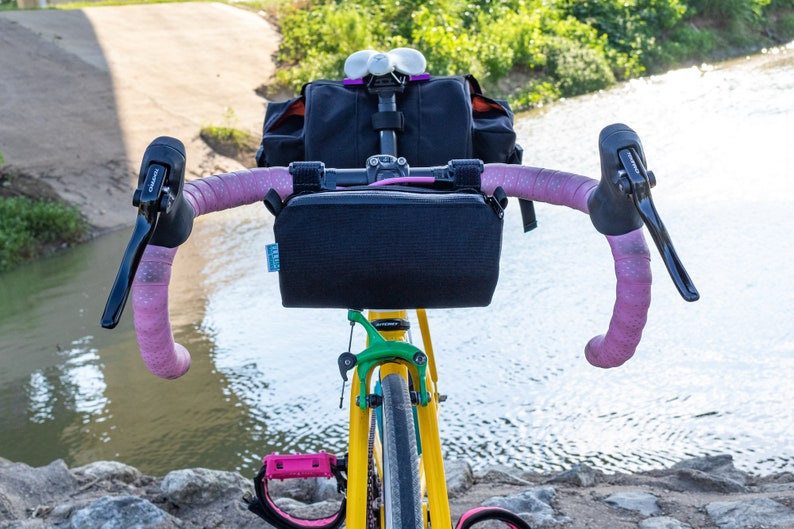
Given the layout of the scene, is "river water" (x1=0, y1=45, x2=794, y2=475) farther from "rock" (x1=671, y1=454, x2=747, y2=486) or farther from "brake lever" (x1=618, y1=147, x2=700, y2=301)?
"brake lever" (x1=618, y1=147, x2=700, y2=301)

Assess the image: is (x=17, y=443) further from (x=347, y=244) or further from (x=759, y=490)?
(x=347, y=244)

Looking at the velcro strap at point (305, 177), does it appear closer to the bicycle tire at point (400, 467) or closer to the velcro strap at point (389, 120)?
the bicycle tire at point (400, 467)

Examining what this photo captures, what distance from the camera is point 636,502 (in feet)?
8.47

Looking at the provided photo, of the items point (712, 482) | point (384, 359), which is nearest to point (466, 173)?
point (384, 359)

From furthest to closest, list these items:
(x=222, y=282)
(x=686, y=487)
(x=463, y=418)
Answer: (x=222, y=282) < (x=463, y=418) < (x=686, y=487)

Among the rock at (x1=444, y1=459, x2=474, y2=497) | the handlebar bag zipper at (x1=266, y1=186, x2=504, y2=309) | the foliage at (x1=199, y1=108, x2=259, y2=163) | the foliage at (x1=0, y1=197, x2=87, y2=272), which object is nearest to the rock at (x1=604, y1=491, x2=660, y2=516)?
the rock at (x1=444, y1=459, x2=474, y2=497)

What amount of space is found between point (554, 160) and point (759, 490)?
5100 millimetres

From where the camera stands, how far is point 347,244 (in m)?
1.32

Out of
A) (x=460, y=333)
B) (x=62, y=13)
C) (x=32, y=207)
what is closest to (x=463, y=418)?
(x=460, y=333)

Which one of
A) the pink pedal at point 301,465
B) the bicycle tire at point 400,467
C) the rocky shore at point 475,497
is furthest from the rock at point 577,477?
the bicycle tire at point 400,467

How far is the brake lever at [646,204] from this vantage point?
1129mm

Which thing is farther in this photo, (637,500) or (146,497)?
(146,497)

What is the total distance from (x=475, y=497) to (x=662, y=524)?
1.84 feet

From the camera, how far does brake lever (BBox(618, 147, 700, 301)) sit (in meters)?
1.13
